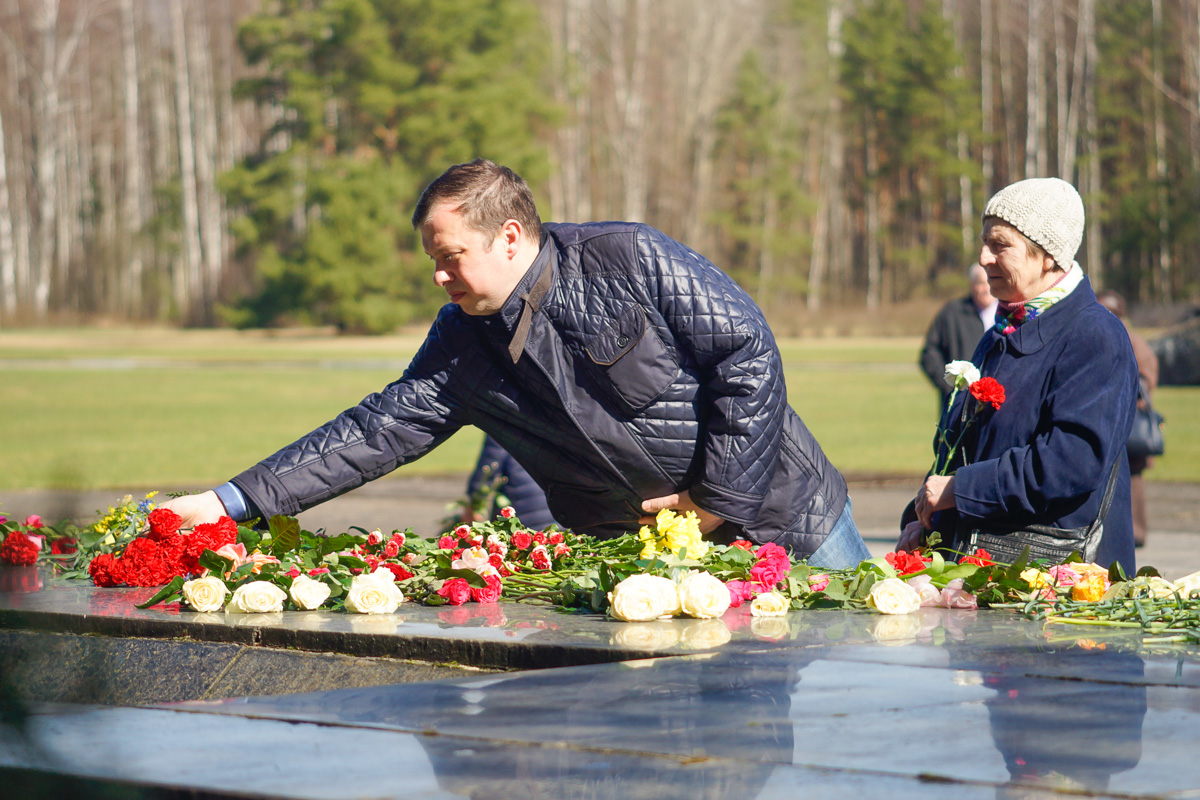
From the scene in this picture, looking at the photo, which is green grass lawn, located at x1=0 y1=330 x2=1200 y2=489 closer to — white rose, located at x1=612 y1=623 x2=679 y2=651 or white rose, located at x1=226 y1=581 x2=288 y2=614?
white rose, located at x1=226 y1=581 x2=288 y2=614

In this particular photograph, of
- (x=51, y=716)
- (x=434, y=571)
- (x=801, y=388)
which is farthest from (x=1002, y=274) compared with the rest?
(x=801, y=388)

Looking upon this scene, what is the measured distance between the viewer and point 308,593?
3.60m

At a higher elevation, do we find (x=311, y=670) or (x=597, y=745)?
(x=597, y=745)

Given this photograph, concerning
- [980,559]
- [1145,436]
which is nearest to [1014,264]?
[980,559]

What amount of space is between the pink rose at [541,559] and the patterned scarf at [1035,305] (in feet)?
5.07

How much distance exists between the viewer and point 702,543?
365 cm

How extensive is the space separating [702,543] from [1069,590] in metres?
0.96

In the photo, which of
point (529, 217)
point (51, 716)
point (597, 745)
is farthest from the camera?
point (529, 217)

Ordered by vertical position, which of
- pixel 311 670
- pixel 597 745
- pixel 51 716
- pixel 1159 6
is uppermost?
pixel 1159 6

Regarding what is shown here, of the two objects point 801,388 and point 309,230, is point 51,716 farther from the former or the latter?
point 309,230

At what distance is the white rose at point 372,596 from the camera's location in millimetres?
3521

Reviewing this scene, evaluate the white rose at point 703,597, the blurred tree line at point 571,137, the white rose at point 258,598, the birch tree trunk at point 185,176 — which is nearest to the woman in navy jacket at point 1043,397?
the white rose at point 703,597

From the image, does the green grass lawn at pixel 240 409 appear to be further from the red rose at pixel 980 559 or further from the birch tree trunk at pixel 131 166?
the birch tree trunk at pixel 131 166

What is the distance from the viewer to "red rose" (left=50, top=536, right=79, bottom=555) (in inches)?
180
